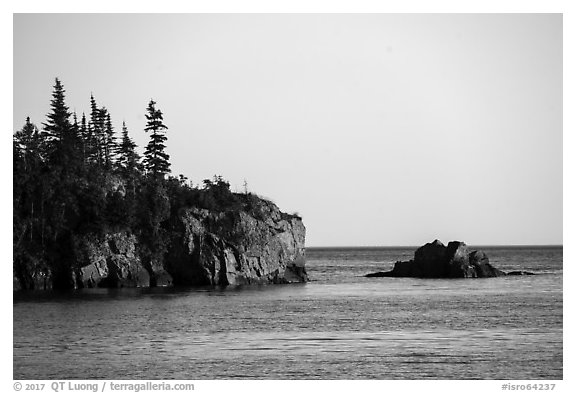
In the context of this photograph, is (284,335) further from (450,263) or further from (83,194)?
(450,263)

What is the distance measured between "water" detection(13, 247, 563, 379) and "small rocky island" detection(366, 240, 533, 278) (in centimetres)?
2334

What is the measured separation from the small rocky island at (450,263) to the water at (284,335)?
2334 cm

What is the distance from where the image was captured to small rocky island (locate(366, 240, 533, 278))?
106 meters

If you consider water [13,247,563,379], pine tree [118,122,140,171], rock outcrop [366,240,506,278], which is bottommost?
water [13,247,563,379]

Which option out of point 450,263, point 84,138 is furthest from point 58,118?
point 450,263

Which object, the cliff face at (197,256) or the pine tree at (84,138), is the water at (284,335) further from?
the pine tree at (84,138)

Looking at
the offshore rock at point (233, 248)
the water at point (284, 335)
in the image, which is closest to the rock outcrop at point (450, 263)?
the offshore rock at point (233, 248)

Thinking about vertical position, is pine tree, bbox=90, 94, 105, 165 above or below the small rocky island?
above

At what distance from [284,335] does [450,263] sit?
57.4 meters

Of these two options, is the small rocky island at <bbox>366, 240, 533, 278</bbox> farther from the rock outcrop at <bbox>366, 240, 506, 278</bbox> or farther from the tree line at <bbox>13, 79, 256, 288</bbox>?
the tree line at <bbox>13, 79, 256, 288</bbox>

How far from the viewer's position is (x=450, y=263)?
106312 mm

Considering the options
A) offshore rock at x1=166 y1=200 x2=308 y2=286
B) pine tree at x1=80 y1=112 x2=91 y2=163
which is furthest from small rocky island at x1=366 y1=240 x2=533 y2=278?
pine tree at x1=80 y1=112 x2=91 y2=163

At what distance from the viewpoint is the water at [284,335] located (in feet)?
134
